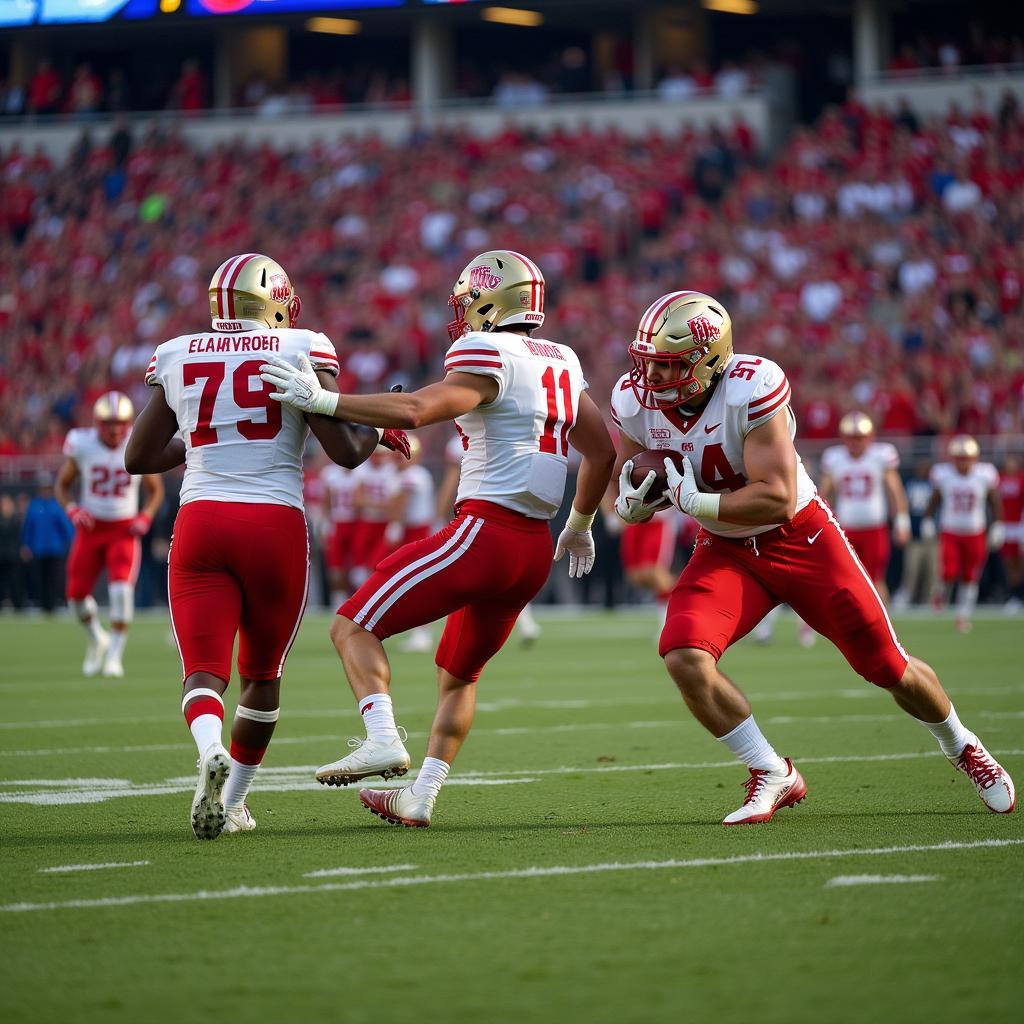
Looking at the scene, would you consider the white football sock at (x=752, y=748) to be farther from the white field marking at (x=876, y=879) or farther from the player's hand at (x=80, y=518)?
the player's hand at (x=80, y=518)

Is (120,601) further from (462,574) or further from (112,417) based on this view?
(462,574)

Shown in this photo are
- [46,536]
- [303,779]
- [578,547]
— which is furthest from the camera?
[46,536]

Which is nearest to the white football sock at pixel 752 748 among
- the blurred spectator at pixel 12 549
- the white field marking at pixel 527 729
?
the white field marking at pixel 527 729

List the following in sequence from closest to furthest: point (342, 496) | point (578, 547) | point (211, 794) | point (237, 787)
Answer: point (211, 794) → point (237, 787) → point (578, 547) → point (342, 496)

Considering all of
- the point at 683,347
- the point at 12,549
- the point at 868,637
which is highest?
the point at 683,347

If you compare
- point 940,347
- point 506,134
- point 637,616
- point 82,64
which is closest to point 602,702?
point 637,616

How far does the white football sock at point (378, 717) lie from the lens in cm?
519

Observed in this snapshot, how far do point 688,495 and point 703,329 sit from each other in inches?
20.2

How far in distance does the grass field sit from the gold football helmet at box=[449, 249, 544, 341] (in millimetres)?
1547

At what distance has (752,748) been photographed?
567cm

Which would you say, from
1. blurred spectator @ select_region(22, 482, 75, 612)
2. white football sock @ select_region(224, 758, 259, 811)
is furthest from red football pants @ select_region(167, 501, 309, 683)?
blurred spectator @ select_region(22, 482, 75, 612)

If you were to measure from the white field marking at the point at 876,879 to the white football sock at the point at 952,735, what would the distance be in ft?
3.96

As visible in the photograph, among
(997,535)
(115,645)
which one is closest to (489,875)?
(115,645)

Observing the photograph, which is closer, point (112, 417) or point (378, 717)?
point (378, 717)
